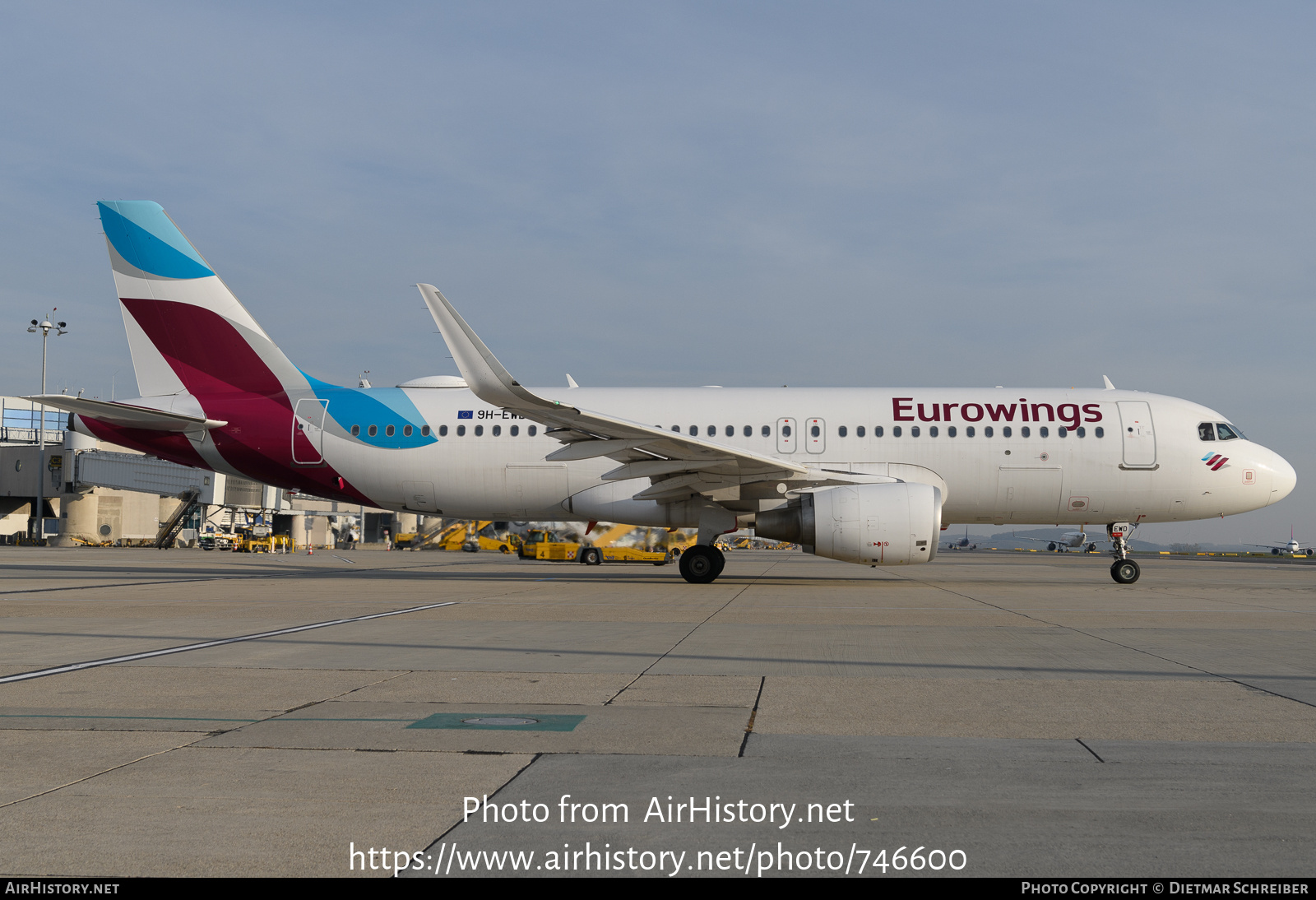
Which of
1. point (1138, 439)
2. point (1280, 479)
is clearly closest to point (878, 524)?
point (1138, 439)

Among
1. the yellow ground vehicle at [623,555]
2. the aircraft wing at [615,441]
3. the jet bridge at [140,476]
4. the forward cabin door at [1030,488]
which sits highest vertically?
the jet bridge at [140,476]

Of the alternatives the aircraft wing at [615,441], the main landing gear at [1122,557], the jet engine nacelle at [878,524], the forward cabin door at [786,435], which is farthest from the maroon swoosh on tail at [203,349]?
the main landing gear at [1122,557]

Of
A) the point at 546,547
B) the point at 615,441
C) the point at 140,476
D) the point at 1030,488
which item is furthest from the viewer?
the point at 140,476

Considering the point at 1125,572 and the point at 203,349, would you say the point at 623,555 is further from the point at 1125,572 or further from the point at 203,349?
the point at 1125,572

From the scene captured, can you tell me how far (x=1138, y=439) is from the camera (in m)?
19.2

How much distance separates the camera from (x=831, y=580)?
70.7 feet

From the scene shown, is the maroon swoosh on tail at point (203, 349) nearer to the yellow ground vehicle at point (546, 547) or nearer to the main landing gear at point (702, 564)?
the main landing gear at point (702, 564)

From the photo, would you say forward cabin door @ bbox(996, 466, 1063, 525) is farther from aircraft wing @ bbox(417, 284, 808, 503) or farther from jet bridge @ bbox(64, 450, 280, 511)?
jet bridge @ bbox(64, 450, 280, 511)

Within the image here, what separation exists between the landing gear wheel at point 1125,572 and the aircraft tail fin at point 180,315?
17751 mm

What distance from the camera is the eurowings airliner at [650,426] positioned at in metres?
19.1

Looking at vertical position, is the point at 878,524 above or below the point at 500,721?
above

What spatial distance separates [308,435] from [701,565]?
871cm

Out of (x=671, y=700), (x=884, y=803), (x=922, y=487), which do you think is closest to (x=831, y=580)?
(x=922, y=487)

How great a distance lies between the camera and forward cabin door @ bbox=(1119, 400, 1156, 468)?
19094 millimetres
